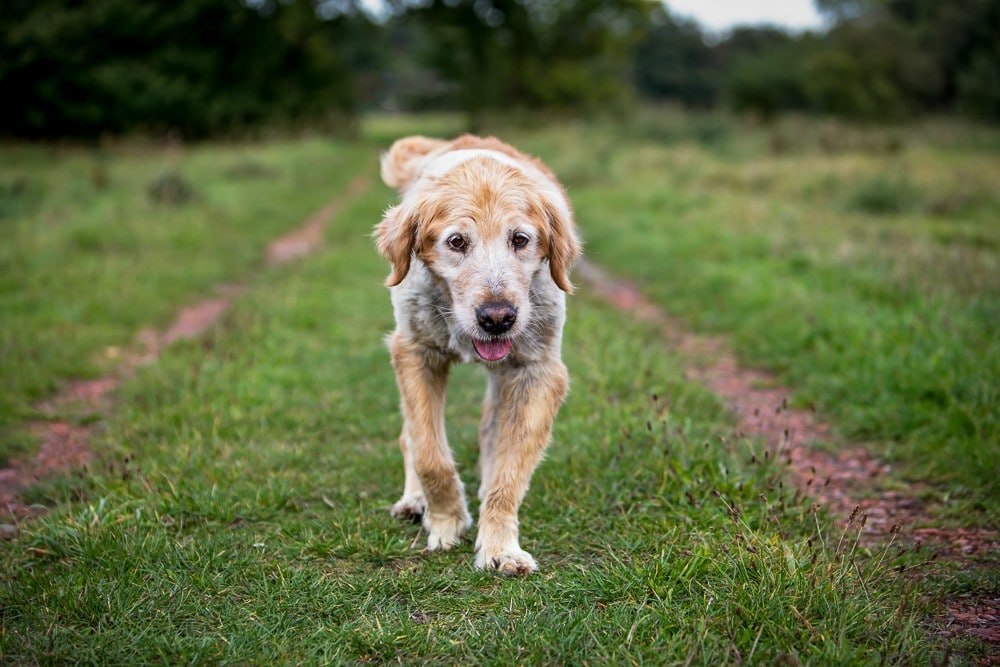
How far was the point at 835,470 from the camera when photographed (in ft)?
15.1

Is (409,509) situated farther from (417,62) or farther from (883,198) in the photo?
(417,62)

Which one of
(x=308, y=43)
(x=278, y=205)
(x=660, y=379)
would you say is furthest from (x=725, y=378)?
(x=308, y=43)

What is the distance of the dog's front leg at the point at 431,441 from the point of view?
3.58m

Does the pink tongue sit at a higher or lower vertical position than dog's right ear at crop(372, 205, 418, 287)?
lower

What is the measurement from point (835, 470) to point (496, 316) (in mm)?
2592

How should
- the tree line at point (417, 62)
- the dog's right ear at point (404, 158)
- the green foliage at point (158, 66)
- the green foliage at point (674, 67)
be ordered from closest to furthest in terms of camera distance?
the dog's right ear at point (404, 158) < the green foliage at point (158, 66) < the tree line at point (417, 62) < the green foliage at point (674, 67)

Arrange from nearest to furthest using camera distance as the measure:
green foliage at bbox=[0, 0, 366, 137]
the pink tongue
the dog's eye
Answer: the pink tongue < the dog's eye < green foliage at bbox=[0, 0, 366, 137]

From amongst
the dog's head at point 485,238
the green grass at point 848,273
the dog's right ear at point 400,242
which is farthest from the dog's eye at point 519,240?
the green grass at point 848,273

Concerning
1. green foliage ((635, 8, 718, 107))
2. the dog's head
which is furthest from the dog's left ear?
green foliage ((635, 8, 718, 107))

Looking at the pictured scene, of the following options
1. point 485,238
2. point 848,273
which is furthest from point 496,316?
point 848,273

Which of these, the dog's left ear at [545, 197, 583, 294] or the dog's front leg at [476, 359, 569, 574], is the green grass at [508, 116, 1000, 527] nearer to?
the dog's front leg at [476, 359, 569, 574]

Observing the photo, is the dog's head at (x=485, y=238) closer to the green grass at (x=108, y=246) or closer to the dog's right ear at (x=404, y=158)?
the dog's right ear at (x=404, y=158)

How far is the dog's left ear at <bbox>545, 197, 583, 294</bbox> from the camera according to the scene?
3.71m

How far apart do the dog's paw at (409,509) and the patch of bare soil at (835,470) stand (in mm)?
1874
